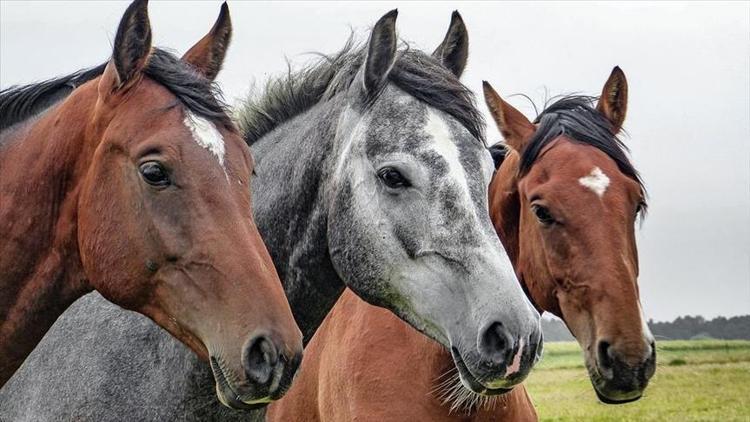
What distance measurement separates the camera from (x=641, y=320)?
5.89 metres

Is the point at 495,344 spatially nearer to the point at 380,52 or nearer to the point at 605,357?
the point at 605,357

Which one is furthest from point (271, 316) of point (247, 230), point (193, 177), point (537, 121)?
point (537, 121)

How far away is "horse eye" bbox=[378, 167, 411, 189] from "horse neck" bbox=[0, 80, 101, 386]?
149 cm

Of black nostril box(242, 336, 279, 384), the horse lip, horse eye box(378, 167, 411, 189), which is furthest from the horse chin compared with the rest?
black nostril box(242, 336, 279, 384)

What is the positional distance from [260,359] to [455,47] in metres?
3.02

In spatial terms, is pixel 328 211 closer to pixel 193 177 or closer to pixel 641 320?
pixel 193 177

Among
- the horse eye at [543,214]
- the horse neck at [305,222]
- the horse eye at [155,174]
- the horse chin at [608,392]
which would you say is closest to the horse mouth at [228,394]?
the horse eye at [155,174]

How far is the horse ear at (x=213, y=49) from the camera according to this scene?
4.99m

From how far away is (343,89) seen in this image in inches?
221

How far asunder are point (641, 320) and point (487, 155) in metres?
1.60

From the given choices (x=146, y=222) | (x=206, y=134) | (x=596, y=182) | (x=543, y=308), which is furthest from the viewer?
(x=543, y=308)

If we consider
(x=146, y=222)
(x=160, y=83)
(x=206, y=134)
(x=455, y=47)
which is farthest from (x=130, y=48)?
(x=455, y=47)

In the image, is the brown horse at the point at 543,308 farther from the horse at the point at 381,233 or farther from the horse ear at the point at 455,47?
the horse ear at the point at 455,47

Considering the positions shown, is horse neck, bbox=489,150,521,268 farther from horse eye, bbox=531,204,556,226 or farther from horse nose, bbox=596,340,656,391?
horse nose, bbox=596,340,656,391
